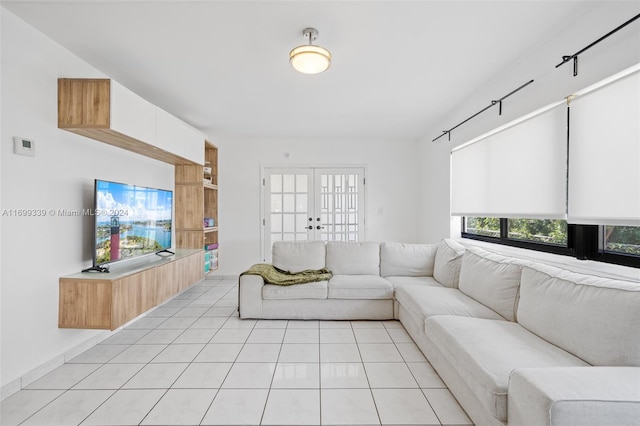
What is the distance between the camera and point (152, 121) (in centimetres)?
290

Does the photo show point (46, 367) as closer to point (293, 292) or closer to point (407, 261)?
point (293, 292)

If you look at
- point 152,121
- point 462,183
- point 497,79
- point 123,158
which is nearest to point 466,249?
point 462,183

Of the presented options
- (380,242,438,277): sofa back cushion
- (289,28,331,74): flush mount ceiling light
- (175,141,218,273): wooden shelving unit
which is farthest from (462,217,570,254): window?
(175,141,218,273): wooden shelving unit

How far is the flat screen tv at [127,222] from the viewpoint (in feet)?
8.27

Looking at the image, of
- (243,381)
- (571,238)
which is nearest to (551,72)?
(571,238)

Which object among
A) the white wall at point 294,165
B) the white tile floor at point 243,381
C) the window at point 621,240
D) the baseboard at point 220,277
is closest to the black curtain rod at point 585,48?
the window at point 621,240

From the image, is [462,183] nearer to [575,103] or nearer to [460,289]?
[460,289]

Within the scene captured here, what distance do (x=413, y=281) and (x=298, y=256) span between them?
1403 mm

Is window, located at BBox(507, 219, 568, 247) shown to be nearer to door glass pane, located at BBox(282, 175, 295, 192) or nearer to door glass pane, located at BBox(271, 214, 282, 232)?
door glass pane, located at BBox(282, 175, 295, 192)

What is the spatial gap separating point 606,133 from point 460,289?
1.64 meters

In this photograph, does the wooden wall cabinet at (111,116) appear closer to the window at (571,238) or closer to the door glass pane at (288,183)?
the door glass pane at (288,183)

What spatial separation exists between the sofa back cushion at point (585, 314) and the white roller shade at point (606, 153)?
17.3 inches

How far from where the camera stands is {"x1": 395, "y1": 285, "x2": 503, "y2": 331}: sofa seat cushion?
2234 mm

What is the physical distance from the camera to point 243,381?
2021 mm
